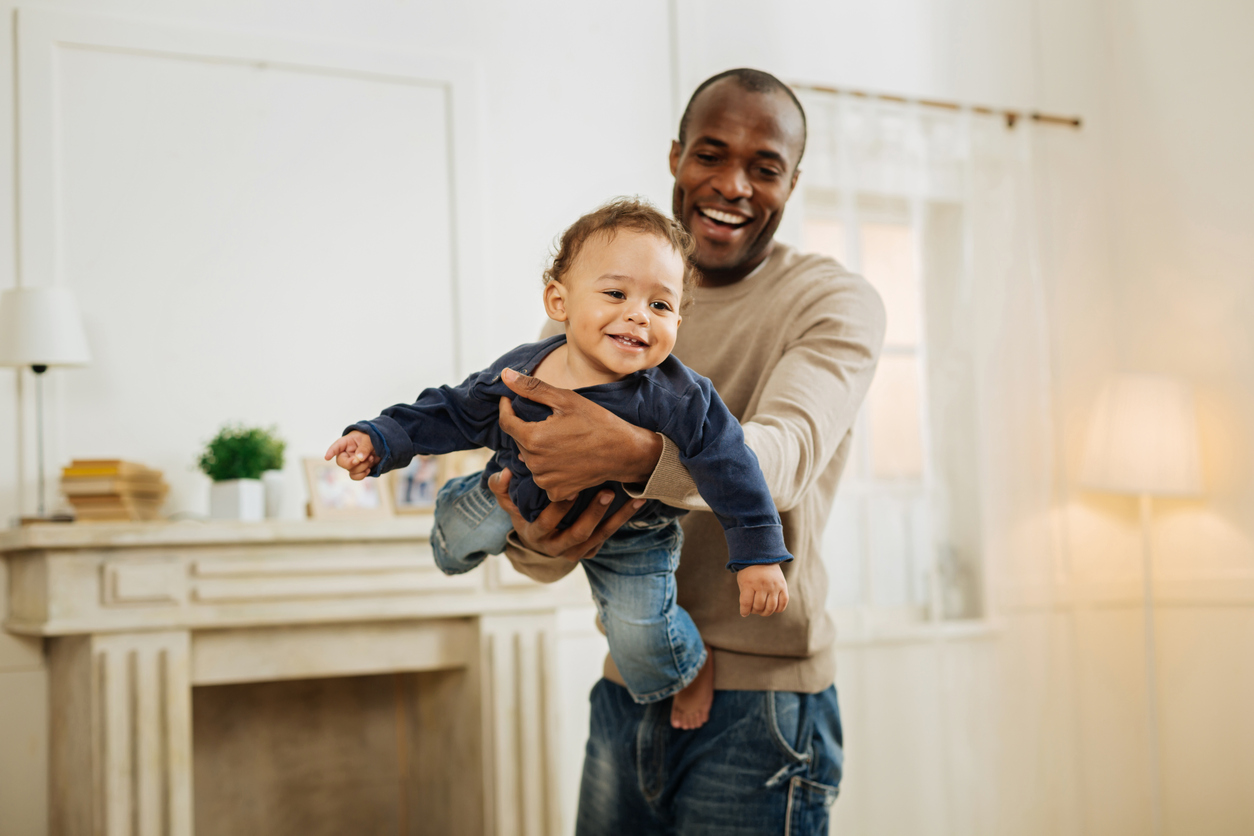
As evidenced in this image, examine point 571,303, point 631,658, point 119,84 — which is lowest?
point 631,658

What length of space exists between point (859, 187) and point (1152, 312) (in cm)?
111

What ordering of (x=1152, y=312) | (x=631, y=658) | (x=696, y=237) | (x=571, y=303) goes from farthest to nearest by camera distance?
(x=1152, y=312)
(x=696, y=237)
(x=631, y=658)
(x=571, y=303)

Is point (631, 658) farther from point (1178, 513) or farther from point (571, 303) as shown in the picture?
point (1178, 513)

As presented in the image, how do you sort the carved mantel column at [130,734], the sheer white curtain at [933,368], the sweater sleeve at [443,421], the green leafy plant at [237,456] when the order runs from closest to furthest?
the sweater sleeve at [443,421] < the carved mantel column at [130,734] < the green leafy plant at [237,456] < the sheer white curtain at [933,368]

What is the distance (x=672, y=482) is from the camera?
43.2 inches

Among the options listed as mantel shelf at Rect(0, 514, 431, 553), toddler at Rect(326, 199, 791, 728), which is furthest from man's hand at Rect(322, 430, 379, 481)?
mantel shelf at Rect(0, 514, 431, 553)

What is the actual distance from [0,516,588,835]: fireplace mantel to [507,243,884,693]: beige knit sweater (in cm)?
121

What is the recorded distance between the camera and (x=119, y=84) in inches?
110

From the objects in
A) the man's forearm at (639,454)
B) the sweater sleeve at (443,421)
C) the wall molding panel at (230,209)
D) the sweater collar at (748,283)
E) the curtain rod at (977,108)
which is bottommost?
the man's forearm at (639,454)

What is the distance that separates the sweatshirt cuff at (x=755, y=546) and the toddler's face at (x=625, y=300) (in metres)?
0.22

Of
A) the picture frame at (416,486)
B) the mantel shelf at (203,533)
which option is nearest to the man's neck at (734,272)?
the mantel shelf at (203,533)

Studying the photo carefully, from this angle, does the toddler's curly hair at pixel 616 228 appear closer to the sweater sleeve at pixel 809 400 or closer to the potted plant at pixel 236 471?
the sweater sleeve at pixel 809 400

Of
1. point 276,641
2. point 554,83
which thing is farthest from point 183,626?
point 554,83

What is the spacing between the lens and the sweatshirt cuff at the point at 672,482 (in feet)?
3.59
